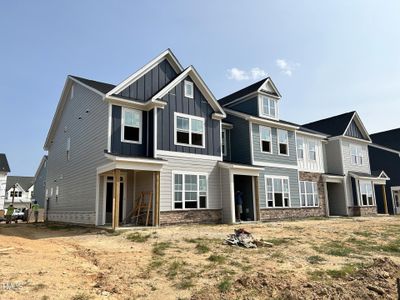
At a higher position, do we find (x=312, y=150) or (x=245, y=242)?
(x=312, y=150)

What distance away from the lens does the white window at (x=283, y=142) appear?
22469 mm

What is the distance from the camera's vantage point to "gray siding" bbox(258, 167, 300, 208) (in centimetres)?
2038

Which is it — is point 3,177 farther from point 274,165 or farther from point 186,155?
point 274,165

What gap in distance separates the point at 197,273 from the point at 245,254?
2392 mm

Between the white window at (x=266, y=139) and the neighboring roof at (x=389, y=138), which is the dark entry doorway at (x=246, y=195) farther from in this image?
the neighboring roof at (x=389, y=138)

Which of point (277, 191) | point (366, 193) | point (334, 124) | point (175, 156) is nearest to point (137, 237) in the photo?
point (175, 156)

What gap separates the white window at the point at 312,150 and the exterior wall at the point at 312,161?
0.23m

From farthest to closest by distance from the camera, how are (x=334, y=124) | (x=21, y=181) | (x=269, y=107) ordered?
(x=21, y=181) → (x=334, y=124) → (x=269, y=107)

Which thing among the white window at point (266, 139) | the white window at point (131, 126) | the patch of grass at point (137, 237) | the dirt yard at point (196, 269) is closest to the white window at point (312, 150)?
the white window at point (266, 139)

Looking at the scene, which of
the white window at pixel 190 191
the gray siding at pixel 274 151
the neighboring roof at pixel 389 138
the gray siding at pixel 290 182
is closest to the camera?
the white window at pixel 190 191

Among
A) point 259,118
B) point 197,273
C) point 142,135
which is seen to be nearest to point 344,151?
point 259,118

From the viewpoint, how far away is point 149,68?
17938 mm

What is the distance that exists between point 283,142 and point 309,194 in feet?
15.0

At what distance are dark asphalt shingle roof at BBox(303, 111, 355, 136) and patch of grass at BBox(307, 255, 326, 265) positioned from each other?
67.1ft
